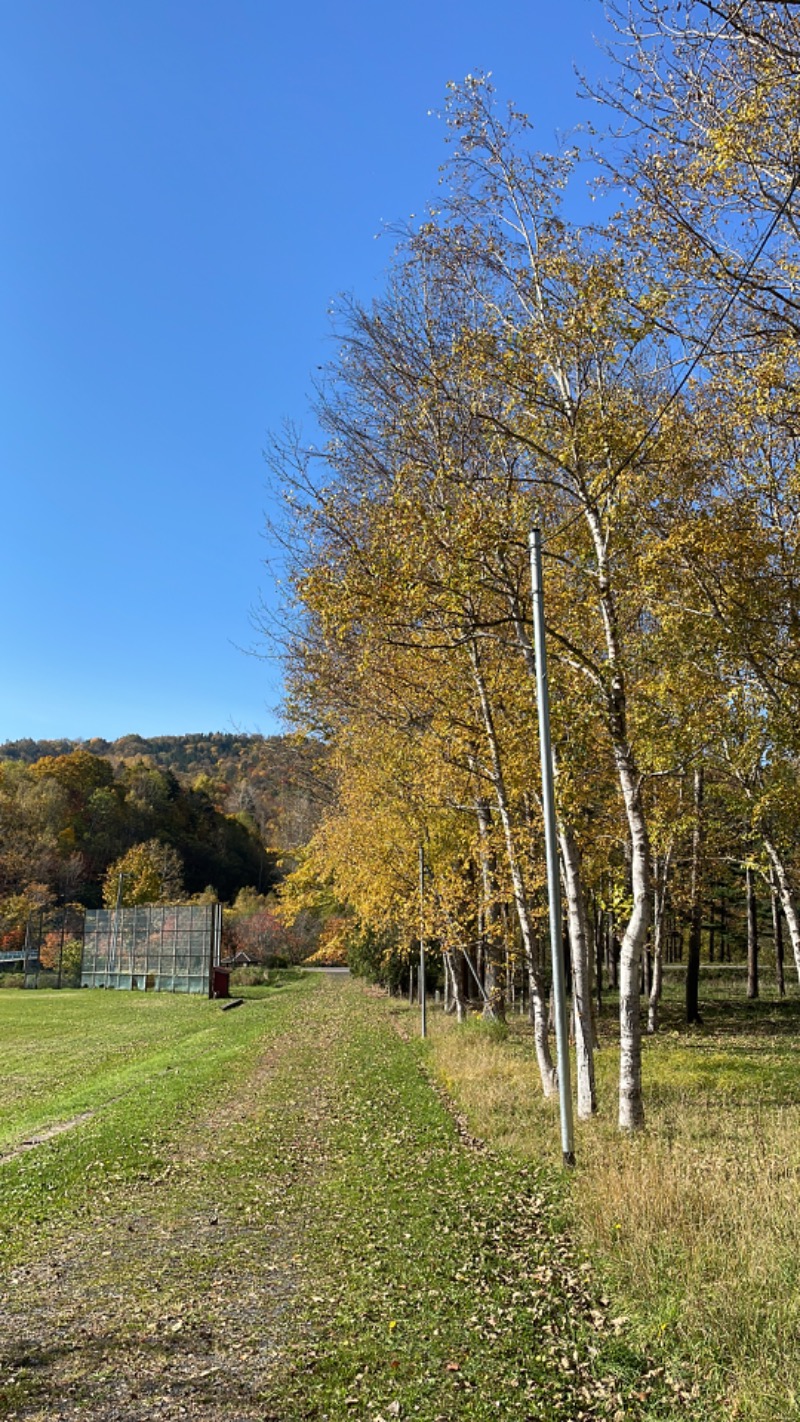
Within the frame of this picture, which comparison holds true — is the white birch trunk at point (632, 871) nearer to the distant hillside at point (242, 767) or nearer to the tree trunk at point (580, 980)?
the tree trunk at point (580, 980)

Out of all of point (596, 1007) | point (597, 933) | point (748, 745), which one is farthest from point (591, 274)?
point (597, 933)

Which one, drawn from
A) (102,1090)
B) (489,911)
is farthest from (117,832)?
(489,911)

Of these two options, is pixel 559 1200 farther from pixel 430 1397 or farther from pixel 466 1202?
pixel 430 1397

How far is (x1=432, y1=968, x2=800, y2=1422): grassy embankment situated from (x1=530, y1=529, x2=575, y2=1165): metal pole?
0.34 m

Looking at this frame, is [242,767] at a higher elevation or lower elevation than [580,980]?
higher

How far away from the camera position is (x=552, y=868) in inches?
330

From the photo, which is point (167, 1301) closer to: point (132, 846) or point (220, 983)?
point (220, 983)

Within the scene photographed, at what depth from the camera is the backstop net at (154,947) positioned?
43562 mm

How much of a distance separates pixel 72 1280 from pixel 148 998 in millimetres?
38228

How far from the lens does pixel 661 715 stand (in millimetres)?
9258

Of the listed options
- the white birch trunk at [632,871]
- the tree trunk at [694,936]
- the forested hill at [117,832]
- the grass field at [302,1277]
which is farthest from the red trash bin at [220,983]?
the white birch trunk at [632,871]

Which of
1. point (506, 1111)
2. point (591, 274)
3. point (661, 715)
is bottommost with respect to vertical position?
→ point (506, 1111)

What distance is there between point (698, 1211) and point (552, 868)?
3.23 m

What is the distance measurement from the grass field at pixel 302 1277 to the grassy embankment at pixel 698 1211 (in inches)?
6.2
